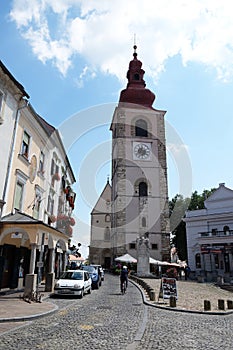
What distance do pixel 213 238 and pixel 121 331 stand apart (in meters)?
28.8

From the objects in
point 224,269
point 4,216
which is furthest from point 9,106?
point 224,269

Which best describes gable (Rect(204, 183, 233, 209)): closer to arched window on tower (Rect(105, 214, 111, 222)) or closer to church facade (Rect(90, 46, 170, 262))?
church facade (Rect(90, 46, 170, 262))

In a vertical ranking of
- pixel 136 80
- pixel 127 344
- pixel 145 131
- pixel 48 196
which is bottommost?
pixel 127 344

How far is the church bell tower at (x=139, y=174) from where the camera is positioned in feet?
147

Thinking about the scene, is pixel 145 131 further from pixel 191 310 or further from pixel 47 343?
pixel 47 343

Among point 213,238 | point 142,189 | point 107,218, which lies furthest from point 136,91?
point 107,218

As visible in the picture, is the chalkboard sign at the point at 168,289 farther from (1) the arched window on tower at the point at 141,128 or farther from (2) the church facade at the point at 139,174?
(1) the arched window on tower at the point at 141,128

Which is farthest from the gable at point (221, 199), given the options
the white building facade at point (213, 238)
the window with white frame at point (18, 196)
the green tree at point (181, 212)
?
the window with white frame at point (18, 196)

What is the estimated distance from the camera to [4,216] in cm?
1449

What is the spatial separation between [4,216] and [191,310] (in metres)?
9.79

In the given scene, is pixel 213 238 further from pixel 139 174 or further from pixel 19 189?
pixel 19 189

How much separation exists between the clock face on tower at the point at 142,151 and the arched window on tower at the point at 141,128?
2124mm

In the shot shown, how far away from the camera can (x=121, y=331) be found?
775 centimetres

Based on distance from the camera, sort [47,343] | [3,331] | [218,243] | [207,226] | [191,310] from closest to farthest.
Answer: [47,343], [3,331], [191,310], [218,243], [207,226]
